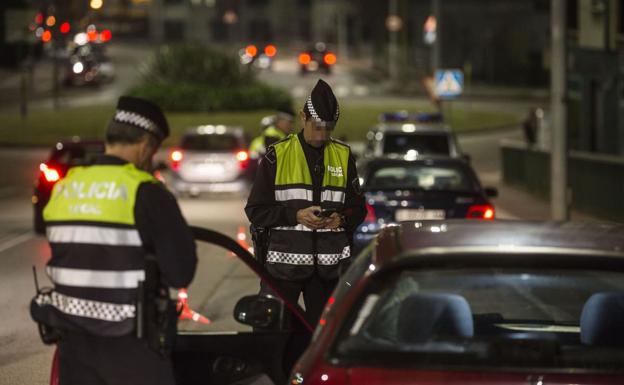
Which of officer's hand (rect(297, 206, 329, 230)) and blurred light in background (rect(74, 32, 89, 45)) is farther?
blurred light in background (rect(74, 32, 89, 45))

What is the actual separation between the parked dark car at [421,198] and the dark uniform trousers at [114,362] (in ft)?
28.8

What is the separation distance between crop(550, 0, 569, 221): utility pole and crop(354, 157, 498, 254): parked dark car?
4.16 meters

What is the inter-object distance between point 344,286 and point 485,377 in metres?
0.83

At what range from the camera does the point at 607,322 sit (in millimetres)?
5570

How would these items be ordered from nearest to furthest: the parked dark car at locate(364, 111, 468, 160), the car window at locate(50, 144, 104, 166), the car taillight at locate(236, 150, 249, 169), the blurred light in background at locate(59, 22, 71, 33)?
1. the car window at locate(50, 144, 104, 166)
2. the parked dark car at locate(364, 111, 468, 160)
3. the car taillight at locate(236, 150, 249, 169)
4. the blurred light in background at locate(59, 22, 71, 33)

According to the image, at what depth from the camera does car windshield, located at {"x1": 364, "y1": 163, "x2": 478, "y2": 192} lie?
14.7 m

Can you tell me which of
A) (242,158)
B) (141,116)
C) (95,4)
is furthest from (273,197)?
(95,4)

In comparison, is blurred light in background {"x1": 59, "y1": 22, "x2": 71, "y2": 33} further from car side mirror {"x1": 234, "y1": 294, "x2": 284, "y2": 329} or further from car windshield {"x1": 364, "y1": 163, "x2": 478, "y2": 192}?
car side mirror {"x1": 234, "y1": 294, "x2": 284, "y2": 329}

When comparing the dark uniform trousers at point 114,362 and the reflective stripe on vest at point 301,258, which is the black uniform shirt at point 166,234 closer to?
the dark uniform trousers at point 114,362

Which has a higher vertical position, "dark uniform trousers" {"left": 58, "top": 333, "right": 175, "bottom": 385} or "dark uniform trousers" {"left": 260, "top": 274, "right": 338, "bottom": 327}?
"dark uniform trousers" {"left": 58, "top": 333, "right": 175, "bottom": 385}

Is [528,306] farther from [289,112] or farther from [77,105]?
[77,105]

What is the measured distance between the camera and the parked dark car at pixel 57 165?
2028cm

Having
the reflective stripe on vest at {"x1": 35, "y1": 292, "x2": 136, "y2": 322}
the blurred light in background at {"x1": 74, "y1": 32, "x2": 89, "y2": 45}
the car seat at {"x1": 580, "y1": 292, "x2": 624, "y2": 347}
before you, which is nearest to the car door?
the reflective stripe on vest at {"x1": 35, "y1": 292, "x2": 136, "y2": 322}

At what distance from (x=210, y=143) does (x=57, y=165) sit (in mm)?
6231
